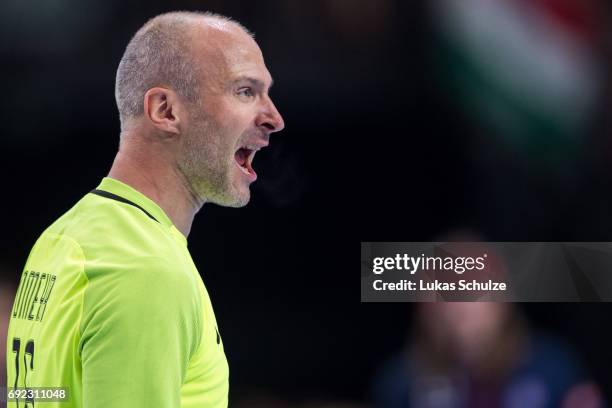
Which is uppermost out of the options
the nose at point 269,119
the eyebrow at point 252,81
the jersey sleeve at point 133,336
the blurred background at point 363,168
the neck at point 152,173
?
the blurred background at point 363,168

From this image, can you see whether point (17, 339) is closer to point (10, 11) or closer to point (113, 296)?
point (113, 296)

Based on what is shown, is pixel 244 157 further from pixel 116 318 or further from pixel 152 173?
pixel 116 318

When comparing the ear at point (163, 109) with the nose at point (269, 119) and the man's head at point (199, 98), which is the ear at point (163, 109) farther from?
the nose at point (269, 119)

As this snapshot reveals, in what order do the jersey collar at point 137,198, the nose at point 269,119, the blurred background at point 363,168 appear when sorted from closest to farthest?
the jersey collar at point 137,198 → the nose at point 269,119 → the blurred background at point 363,168

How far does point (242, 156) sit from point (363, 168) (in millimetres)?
1390

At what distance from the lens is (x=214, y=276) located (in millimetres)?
2508

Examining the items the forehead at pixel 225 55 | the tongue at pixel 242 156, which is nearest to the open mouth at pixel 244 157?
the tongue at pixel 242 156

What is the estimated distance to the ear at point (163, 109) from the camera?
3.39 feet

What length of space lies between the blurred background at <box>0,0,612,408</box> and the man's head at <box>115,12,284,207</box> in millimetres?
1366

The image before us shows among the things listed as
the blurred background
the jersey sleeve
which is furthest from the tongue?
the blurred background

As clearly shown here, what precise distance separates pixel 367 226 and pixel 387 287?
0.66 feet

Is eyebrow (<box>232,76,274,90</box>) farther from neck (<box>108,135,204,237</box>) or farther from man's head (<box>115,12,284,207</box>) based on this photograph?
neck (<box>108,135,204,237</box>)

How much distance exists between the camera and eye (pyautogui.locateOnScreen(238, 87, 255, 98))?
1.08 metres

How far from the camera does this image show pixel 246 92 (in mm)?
1093
